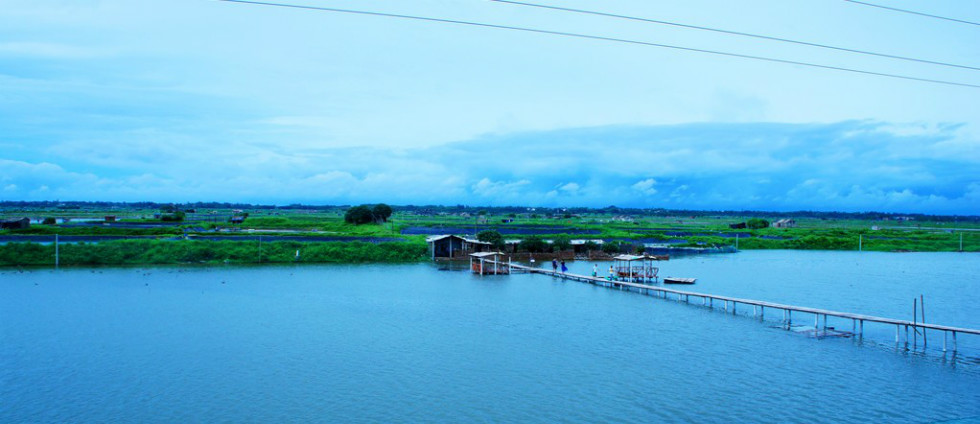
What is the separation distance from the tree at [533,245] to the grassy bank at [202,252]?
707 centimetres

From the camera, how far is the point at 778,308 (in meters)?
22.0

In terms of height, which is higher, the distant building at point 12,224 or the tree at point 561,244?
the distant building at point 12,224

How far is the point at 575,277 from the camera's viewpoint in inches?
1304

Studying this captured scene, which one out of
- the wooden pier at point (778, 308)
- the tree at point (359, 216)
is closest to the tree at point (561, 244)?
the wooden pier at point (778, 308)

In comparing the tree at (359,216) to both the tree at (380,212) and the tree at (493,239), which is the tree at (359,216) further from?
the tree at (493,239)

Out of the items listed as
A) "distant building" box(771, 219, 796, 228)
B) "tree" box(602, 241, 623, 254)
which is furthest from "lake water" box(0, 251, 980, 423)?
"distant building" box(771, 219, 796, 228)

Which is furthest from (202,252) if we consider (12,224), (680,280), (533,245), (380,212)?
(380,212)

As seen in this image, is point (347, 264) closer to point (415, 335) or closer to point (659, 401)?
point (415, 335)

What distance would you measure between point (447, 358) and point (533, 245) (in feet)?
96.8

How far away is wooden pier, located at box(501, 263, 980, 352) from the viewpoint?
1753cm

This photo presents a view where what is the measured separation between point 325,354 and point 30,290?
661 inches

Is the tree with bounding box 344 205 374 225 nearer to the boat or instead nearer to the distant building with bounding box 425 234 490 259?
the distant building with bounding box 425 234 490 259

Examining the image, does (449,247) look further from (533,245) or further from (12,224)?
(12,224)

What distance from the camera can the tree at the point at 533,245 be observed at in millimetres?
45656
